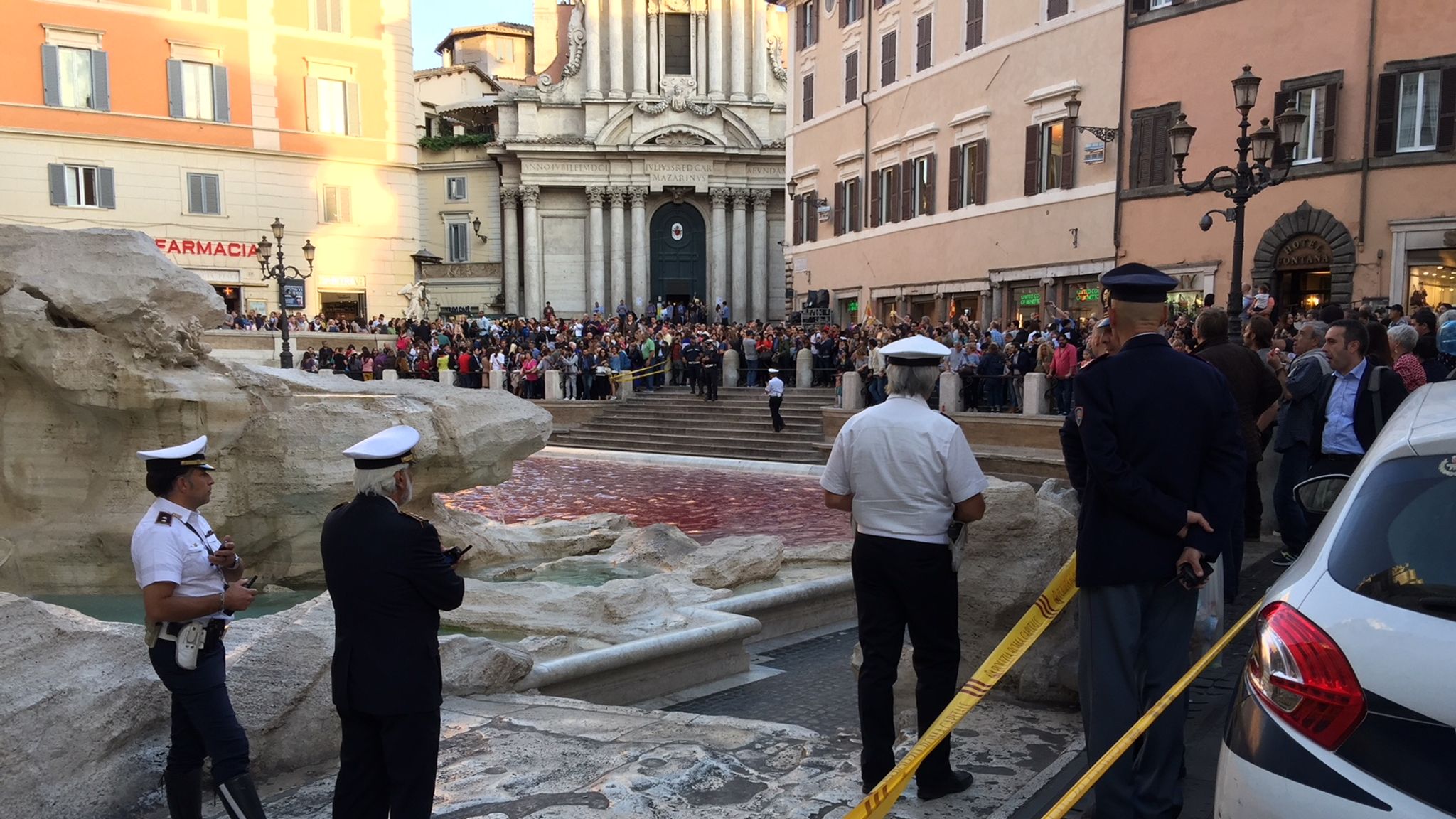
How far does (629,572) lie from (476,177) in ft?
145

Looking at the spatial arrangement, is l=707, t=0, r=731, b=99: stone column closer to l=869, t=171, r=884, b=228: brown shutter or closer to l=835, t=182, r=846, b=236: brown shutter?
l=835, t=182, r=846, b=236: brown shutter

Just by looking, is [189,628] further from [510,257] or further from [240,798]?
[510,257]

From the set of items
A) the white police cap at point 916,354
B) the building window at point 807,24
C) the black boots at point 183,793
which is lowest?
the black boots at point 183,793

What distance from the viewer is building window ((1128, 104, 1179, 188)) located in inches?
889

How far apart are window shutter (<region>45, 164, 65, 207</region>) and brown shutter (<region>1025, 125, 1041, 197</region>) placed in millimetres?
29307

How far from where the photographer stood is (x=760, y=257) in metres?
51.2

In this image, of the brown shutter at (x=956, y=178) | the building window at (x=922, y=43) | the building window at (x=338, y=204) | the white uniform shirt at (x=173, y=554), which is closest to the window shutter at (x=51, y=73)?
the building window at (x=338, y=204)

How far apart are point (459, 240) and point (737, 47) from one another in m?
16.0

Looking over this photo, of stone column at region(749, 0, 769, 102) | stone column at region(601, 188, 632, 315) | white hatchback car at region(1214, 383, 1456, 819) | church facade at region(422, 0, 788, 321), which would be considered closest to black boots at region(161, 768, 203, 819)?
white hatchback car at region(1214, 383, 1456, 819)

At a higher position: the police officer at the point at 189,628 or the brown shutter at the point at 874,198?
the brown shutter at the point at 874,198

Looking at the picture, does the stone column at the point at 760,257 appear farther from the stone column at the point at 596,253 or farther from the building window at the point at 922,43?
the building window at the point at 922,43

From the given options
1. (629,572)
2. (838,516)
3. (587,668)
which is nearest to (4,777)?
(587,668)

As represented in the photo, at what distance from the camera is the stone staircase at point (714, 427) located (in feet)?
73.6

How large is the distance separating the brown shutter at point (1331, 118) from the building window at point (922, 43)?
1214 centimetres
